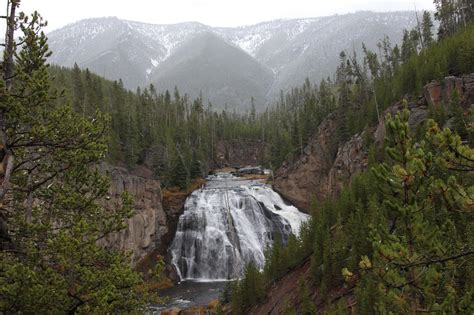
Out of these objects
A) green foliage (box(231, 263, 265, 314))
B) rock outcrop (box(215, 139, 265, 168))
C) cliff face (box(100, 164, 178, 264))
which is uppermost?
rock outcrop (box(215, 139, 265, 168))

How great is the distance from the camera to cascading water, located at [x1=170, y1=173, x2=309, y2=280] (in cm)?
3826

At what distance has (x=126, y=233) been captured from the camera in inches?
1508

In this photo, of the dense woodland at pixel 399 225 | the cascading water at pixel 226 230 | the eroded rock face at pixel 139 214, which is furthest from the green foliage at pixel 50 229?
the eroded rock face at pixel 139 214

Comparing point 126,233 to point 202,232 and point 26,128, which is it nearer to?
point 202,232

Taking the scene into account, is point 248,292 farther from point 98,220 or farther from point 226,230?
point 226,230

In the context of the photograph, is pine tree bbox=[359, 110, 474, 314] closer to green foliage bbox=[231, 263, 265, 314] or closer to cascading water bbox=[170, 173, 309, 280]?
green foliage bbox=[231, 263, 265, 314]

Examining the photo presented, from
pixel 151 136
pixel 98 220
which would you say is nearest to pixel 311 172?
pixel 151 136

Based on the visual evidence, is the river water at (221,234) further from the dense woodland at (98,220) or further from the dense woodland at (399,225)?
the dense woodland at (98,220)

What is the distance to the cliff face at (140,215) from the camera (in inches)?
1510

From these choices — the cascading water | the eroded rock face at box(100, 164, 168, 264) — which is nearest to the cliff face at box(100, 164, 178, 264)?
the eroded rock face at box(100, 164, 168, 264)

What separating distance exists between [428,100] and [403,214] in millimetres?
32601

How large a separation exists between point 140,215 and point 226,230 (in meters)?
9.83

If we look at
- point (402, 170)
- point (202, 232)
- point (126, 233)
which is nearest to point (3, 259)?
point (402, 170)

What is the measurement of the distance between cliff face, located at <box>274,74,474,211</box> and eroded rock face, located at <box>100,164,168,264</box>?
18233mm
